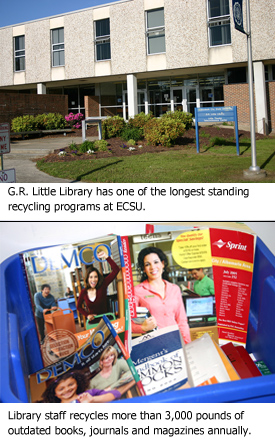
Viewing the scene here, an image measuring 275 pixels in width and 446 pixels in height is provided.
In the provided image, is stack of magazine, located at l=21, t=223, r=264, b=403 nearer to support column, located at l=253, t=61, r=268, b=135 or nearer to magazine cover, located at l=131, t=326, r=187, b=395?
magazine cover, located at l=131, t=326, r=187, b=395

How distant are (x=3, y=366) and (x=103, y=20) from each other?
18832 mm

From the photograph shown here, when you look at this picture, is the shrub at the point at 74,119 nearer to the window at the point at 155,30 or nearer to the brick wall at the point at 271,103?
the window at the point at 155,30

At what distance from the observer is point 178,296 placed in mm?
2785

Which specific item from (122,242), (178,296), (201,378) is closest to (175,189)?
(122,242)

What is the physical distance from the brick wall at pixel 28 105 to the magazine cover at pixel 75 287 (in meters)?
15.1

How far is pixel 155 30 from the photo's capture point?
55.8ft

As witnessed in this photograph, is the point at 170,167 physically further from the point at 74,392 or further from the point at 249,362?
the point at 74,392

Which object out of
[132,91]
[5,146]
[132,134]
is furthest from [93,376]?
[132,91]

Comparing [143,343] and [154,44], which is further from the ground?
[154,44]

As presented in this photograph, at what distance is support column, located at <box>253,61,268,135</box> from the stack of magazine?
558 inches

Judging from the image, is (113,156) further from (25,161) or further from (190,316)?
(190,316)

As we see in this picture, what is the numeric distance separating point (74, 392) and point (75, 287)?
70 cm

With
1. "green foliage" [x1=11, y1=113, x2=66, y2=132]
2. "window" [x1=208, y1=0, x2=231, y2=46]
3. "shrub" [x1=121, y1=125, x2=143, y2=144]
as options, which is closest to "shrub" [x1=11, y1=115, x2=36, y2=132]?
"green foliage" [x1=11, y1=113, x2=66, y2=132]

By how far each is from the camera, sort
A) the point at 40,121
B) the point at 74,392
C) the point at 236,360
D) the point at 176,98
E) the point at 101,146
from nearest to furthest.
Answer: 1. the point at 74,392
2. the point at 236,360
3. the point at 101,146
4. the point at 40,121
5. the point at 176,98
